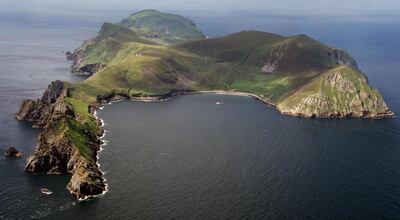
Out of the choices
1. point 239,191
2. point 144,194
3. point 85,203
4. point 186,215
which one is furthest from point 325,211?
point 85,203

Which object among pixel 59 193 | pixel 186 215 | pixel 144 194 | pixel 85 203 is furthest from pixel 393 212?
pixel 59 193

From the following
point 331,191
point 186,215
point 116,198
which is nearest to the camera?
point 186,215

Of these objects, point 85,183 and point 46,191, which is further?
point 46,191

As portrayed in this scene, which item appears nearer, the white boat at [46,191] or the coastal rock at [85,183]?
the coastal rock at [85,183]

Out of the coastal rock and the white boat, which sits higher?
the coastal rock

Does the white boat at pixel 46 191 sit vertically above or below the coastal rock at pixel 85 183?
below

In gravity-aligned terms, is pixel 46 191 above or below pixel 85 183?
below

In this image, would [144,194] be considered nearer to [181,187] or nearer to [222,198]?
[181,187]

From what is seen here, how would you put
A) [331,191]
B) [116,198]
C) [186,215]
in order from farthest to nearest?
1. [331,191]
2. [116,198]
3. [186,215]

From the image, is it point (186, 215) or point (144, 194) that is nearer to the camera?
point (186, 215)

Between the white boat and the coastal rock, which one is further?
the white boat
